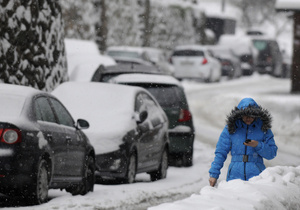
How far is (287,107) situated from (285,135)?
233 inches

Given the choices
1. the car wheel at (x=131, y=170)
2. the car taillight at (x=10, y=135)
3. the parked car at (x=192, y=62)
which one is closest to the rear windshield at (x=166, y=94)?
the car wheel at (x=131, y=170)

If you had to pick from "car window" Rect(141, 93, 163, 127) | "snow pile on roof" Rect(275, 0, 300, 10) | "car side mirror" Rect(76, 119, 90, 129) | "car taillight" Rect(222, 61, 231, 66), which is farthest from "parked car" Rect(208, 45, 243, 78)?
"car side mirror" Rect(76, 119, 90, 129)

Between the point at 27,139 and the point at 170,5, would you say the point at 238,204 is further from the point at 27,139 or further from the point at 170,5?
the point at 170,5

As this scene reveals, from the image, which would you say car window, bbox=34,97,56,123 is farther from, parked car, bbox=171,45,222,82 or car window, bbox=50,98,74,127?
parked car, bbox=171,45,222,82

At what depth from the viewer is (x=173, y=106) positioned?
54.1 feet

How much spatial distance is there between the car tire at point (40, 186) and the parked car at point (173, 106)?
20.1 feet

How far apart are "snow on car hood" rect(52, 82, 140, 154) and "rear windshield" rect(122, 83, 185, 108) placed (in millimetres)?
2196

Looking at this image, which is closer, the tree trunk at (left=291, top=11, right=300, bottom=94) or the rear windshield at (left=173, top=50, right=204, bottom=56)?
the tree trunk at (left=291, top=11, right=300, bottom=94)

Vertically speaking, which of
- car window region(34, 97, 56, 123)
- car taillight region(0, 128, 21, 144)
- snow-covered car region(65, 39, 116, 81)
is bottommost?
snow-covered car region(65, 39, 116, 81)

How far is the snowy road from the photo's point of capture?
11156mm

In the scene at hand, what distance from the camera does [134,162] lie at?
43.7 feet

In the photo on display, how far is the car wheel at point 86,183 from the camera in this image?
1184 centimetres

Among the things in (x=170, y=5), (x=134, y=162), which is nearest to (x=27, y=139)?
(x=134, y=162)

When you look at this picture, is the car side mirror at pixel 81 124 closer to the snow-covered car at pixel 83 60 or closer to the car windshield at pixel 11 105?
the car windshield at pixel 11 105
